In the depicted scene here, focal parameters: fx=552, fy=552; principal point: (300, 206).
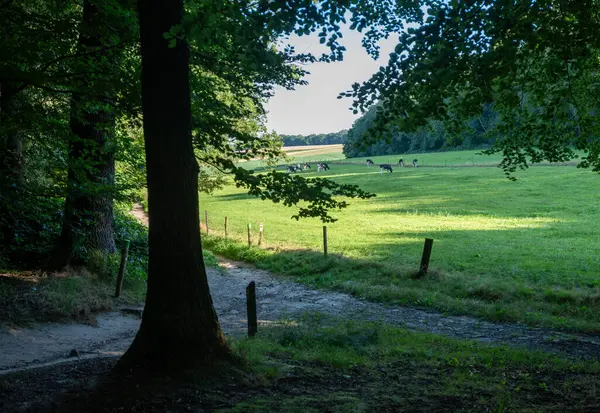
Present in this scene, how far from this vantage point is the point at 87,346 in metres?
11.0

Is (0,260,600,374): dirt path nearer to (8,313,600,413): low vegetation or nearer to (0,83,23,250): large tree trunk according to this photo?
(8,313,600,413): low vegetation

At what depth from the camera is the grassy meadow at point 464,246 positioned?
52.9 feet

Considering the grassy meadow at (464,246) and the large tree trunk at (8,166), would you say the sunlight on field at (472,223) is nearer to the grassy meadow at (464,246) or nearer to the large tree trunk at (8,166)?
the grassy meadow at (464,246)

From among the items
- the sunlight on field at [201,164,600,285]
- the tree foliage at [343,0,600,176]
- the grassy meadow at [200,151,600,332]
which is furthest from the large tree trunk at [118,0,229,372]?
the sunlight on field at [201,164,600,285]

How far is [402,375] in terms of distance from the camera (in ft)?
26.4

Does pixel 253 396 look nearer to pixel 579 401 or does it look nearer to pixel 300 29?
pixel 579 401

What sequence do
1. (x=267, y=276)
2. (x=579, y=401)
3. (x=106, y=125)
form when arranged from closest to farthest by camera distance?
(x=579, y=401), (x=106, y=125), (x=267, y=276)

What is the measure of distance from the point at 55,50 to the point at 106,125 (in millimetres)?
1770

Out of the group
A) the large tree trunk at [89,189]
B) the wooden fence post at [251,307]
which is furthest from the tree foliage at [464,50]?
the large tree trunk at [89,189]

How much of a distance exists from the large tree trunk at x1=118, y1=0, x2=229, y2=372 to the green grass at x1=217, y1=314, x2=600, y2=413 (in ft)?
3.35

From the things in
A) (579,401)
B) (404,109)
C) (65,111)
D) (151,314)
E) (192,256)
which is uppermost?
(65,111)

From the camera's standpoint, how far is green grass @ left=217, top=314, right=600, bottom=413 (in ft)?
20.8

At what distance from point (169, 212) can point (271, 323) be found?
7325mm

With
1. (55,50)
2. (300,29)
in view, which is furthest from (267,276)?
(300,29)
